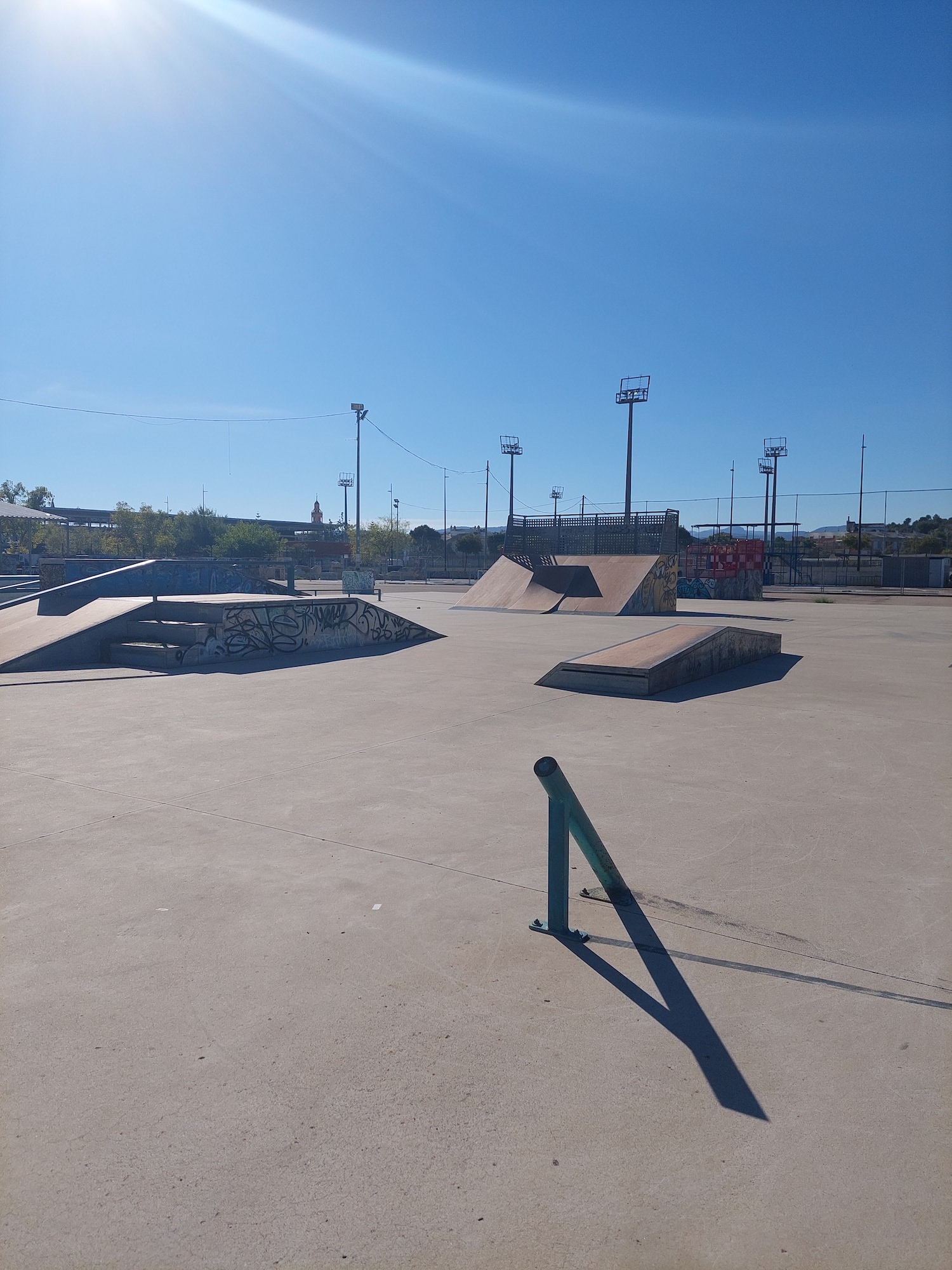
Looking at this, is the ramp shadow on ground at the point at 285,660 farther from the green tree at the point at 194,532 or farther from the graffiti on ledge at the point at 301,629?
the green tree at the point at 194,532

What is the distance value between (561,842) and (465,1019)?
0.88 m

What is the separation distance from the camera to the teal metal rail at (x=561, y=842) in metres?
3.59

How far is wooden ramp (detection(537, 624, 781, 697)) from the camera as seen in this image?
34.7 ft

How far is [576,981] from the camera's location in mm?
3363

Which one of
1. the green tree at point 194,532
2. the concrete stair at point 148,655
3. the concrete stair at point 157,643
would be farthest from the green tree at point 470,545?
the concrete stair at point 148,655

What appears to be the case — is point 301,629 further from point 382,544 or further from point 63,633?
point 382,544

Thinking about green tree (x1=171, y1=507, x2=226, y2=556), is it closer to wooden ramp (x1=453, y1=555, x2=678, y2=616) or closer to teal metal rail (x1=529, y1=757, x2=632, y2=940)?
wooden ramp (x1=453, y1=555, x2=678, y2=616)

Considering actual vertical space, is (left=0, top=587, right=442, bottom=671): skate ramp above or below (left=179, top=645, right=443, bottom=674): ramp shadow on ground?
above

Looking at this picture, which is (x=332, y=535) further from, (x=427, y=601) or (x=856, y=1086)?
(x=856, y=1086)

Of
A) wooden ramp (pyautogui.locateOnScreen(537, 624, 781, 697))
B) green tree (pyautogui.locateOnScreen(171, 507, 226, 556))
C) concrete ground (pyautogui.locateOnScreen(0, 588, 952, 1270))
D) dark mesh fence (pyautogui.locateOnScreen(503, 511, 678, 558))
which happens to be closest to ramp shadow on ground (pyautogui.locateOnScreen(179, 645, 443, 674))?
wooden ramp (pyautogui.locateOnScreen(537, 624, 781, 697))

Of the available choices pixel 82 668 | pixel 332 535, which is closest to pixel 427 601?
pixel 82 668

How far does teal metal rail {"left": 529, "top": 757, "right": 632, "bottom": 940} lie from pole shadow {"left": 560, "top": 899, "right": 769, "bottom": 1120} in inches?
4.3

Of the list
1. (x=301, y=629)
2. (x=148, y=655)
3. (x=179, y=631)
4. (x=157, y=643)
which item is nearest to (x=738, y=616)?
(x=301, y=629)

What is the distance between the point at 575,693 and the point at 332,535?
113 meters
